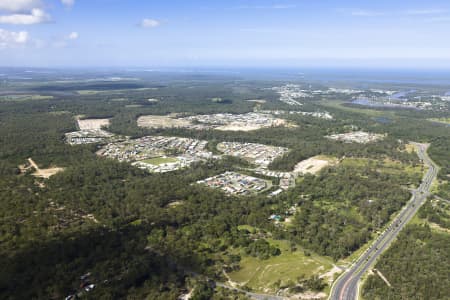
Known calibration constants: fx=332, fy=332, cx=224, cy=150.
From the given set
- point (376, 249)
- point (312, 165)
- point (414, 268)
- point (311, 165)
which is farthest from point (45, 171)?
point (414, 268)

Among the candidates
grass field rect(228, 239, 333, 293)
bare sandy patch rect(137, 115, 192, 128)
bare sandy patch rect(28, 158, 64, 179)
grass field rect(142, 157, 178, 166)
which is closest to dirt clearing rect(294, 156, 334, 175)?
grass field rect(142, 157, 178, 166)

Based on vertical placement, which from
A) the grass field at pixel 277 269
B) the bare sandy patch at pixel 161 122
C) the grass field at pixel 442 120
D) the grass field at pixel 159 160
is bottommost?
the grass field at pixel 277 269

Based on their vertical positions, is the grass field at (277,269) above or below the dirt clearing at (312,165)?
below

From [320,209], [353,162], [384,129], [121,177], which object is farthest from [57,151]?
[384,129]

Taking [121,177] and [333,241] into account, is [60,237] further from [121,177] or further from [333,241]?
[333,241]

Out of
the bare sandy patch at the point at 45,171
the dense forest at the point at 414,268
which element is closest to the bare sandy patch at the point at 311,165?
the dense forest at the point at 414,268

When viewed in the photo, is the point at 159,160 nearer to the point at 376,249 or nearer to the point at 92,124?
the point at 376,249

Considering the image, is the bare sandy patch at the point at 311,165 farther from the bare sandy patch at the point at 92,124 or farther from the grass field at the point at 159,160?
the bare sandy patch at the point at 92,124

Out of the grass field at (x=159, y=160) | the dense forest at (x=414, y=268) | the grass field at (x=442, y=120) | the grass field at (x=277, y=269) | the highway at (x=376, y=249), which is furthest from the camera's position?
the grass field at (x=442, y=120)

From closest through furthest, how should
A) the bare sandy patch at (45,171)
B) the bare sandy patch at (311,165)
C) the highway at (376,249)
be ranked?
the highway at (376,249), the bare sandy patch at (45,171), the bare sandy patch at (311,165)
